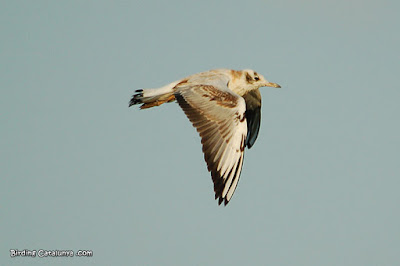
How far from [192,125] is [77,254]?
3.61 metres

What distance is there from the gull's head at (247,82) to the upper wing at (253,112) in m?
0.56

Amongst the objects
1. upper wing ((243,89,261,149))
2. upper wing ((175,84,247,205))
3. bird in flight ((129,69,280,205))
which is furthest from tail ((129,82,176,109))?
upper wing ((243,89,261,149))

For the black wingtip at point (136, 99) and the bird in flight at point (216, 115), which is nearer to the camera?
the bird in flight at point (216, 115)

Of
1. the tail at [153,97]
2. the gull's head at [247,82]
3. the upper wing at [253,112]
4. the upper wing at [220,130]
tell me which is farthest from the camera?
the upper wing at [253,112]

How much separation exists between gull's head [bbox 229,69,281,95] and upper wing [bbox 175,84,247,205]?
7.18 feet

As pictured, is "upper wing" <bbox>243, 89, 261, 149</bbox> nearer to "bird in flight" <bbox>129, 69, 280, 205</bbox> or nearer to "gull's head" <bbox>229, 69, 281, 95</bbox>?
"gull's head" <bbox>229, 69, 281, 95</bbox>

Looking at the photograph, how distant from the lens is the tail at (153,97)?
16.7m

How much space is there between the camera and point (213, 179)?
1382 centimetres

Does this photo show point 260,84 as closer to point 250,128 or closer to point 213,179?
point 250,128

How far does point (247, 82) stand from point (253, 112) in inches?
55.4

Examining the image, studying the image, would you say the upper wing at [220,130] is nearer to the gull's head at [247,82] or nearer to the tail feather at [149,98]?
the tail feather at [149,98]

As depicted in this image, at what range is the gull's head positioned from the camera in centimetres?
1753

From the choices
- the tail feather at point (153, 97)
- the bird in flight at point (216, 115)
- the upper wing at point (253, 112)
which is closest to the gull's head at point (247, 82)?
the bird in flight at point (216, 115)

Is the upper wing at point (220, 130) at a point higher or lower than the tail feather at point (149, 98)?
lower
